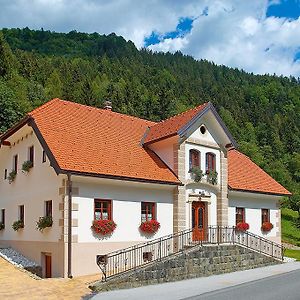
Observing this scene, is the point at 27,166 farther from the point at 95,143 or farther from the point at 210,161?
the point at 210,161

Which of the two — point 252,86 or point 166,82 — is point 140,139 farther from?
point 252,86

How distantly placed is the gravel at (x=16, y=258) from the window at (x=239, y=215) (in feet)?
41.5

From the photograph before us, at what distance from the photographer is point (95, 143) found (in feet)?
75.4

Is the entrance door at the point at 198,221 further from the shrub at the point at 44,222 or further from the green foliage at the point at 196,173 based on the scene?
the shrub at the point at 44,222

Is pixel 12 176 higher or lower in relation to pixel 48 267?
higher

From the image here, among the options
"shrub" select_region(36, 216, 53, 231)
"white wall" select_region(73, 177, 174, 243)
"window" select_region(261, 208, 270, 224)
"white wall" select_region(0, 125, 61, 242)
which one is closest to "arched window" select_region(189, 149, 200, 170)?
"white wall" select_region(73, 177, 174, 243)

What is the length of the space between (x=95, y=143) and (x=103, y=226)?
4.42 m

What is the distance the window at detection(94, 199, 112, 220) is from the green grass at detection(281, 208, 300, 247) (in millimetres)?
30213

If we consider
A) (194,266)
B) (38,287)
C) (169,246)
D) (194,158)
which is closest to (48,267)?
(38,287)

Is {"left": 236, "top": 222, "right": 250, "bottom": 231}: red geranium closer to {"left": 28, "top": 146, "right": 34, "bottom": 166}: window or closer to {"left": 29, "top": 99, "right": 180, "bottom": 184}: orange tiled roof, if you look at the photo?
{"left": 29, "top": 99, "right": 180, "bottom": 184}: orange tiled roof

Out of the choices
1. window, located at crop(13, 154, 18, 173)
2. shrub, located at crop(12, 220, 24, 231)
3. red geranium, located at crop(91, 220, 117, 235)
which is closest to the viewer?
red geranium, located at crop(91, 220, 117, 235)

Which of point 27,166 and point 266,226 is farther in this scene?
point 266,226

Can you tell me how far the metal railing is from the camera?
789 inches

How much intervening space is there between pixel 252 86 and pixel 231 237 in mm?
113496
